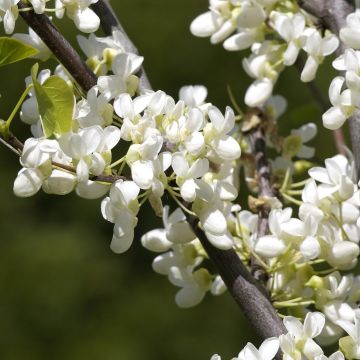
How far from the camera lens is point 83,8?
76 cm

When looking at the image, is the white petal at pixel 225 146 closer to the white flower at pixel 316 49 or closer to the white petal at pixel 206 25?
the white flower at pixel 316 49

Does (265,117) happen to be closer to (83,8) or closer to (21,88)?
(83,8)

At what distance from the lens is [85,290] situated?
2.83 m

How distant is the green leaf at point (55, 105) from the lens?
66 cm

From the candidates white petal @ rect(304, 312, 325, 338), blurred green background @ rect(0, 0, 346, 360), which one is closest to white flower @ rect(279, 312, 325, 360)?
white petal @ rect(304, 312, 325, 338)

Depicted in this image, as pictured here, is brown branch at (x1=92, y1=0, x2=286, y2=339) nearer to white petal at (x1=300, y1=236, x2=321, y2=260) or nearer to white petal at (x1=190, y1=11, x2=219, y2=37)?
white petal at (x1=300, y1=236, x2=321, y2=260)

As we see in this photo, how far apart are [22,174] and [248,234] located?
0.94 ft

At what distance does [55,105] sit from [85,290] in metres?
2.21

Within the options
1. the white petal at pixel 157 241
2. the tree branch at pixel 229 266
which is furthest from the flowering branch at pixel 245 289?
the white petal at pixel 157 241

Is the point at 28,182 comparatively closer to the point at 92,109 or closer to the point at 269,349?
the point at 92,109

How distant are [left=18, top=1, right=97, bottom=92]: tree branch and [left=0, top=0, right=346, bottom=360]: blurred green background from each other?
2020 mm

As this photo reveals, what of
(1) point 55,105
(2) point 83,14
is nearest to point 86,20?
(2) point 83,14

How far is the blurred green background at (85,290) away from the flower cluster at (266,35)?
5.95 ft

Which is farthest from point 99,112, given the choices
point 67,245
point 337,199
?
point 67,245
